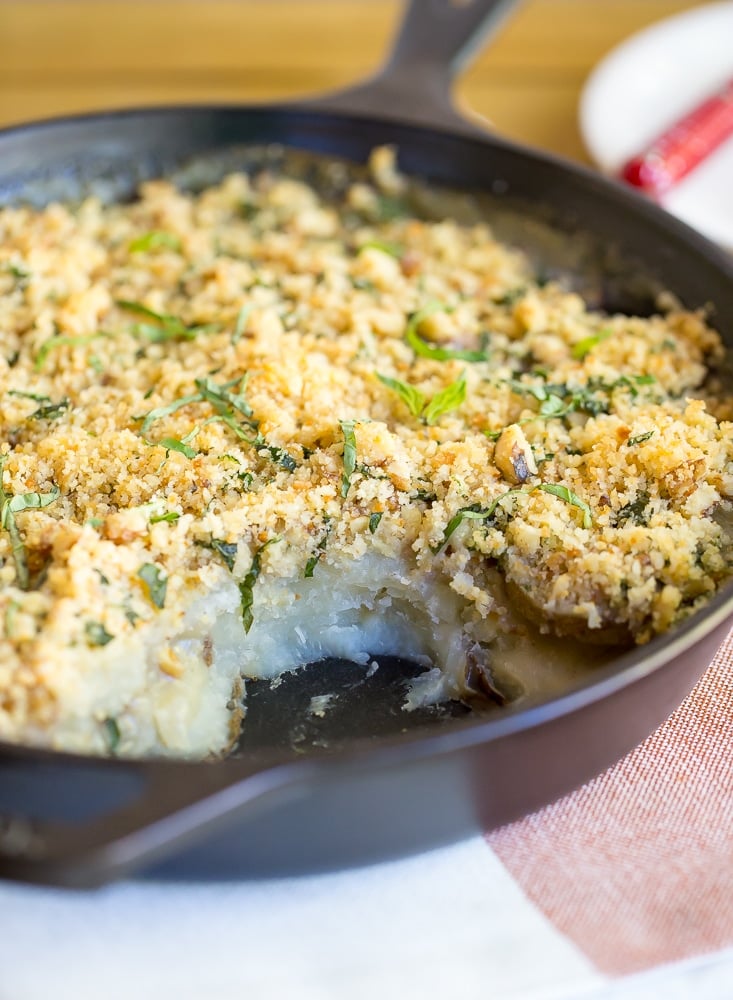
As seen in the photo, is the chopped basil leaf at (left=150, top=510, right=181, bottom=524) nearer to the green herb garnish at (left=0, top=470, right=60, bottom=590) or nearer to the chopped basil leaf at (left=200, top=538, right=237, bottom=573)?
the chopped basil leaf at (left=200, top=538, right=237, bottom=573)

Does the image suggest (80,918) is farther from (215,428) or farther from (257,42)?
(257,42)

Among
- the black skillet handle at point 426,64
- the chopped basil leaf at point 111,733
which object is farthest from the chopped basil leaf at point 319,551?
the black skillet handle at point 426,64

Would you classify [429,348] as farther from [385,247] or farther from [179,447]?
[179,447]

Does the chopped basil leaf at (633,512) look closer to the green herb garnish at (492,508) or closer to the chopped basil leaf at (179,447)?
the green herb garnish at (492,508)

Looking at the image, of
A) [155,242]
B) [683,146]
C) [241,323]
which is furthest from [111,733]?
[683,146]

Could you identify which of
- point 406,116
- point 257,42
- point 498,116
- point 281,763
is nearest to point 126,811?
point 281,763

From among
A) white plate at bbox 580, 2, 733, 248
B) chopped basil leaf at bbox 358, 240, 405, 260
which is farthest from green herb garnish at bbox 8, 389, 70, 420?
white plate at bbox 580, 2, 733, 248
